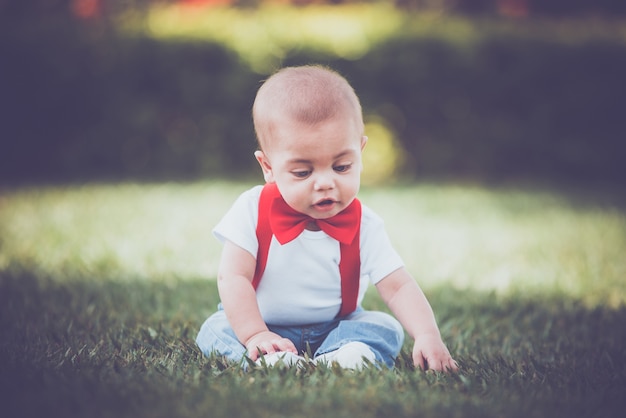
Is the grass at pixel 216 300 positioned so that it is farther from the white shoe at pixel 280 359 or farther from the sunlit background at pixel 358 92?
the sunlit background at pixel 358 92

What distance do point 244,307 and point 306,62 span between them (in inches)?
260

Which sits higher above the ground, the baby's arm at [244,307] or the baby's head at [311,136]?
the baby's head at [311,136]

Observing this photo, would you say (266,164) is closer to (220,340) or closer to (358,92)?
(220,340)

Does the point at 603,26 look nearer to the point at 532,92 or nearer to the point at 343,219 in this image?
the point at 532,92

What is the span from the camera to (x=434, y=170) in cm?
924

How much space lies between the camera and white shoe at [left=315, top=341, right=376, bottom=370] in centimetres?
237

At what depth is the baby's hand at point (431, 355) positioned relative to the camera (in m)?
2.36

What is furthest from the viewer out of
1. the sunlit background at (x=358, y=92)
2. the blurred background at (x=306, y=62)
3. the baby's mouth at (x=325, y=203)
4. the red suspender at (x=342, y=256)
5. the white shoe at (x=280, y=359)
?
the blurred background at (x=306, y=62)

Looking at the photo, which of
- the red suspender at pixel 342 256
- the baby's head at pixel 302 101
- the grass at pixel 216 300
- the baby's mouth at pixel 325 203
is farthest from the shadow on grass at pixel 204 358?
the baby's head at pixel 302 101

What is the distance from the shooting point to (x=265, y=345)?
2340 millimetres

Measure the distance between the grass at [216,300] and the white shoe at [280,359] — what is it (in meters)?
0.05

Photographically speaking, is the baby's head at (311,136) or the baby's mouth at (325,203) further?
the baby's mouth at (325,203)

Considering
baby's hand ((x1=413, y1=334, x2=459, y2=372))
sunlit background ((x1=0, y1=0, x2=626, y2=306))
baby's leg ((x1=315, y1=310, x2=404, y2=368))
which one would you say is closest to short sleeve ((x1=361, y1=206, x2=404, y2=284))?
baby's leg ((x1=315, y1=310, x2=404, y2=368))

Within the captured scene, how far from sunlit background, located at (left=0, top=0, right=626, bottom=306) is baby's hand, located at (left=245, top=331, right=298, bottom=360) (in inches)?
166
